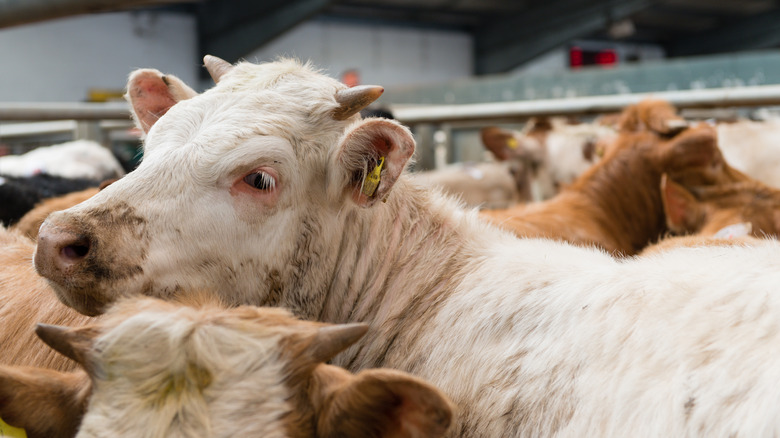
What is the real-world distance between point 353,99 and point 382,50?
58.6ft

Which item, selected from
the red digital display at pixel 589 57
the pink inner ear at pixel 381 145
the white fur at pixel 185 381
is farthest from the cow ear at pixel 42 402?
the red digital display at pixel 589 57

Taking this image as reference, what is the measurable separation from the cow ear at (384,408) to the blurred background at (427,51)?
4511mm

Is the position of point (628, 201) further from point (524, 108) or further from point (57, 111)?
point (57, 111)

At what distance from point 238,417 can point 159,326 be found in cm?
23

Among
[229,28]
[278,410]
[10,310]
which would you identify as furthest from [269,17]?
[278,410]

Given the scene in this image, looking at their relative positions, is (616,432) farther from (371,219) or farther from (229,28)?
(229,28)

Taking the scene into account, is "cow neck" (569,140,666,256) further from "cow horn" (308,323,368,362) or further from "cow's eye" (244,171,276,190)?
"cow horn" (308,323,368,362)

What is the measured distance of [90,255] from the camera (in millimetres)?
1730

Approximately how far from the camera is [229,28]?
1614cm

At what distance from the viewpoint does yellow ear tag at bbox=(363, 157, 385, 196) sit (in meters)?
2.00

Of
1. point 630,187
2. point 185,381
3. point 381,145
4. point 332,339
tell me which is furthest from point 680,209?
point 185,381

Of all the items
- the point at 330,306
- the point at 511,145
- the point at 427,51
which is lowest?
the point at 427,51

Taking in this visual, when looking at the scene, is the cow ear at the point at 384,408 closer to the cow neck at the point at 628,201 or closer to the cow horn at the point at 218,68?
the cow horn at the point at 218,68

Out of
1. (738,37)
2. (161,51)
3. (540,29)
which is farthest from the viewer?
(738,37)
